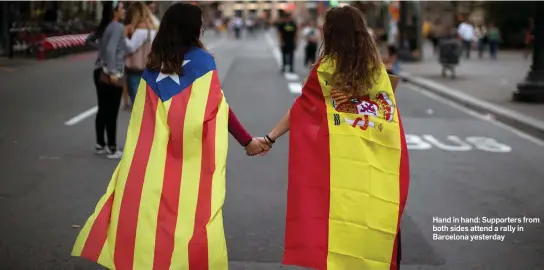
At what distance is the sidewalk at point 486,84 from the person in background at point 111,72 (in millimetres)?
6247

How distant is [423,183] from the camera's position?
25.4 feet

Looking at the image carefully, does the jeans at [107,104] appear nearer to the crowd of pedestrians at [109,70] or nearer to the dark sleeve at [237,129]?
the crowd of pedestrians at [109,70]

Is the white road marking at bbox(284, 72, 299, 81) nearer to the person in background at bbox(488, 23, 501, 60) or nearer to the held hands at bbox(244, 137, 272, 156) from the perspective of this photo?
the person in background at bbox(488, 23, 501, 60)

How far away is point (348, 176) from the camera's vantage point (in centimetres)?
393

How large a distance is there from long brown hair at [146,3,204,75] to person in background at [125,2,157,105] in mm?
5707

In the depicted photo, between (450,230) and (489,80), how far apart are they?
15.5 m

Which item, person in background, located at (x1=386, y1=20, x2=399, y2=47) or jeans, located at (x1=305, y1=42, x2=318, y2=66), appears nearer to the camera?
jeans, located at (x1=305, y1=42, x2=318, y2=66)

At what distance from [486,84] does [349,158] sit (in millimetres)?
16328

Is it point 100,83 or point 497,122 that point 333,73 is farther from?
point 497,122

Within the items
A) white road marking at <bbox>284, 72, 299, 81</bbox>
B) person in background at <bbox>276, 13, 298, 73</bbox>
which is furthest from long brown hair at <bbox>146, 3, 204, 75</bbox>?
person in background at <bbox>276, 13, 298, 73</bbox>

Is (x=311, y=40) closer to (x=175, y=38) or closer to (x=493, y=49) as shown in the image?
(x=493, y=49)

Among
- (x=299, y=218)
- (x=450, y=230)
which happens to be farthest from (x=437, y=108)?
(x=299, y=218)

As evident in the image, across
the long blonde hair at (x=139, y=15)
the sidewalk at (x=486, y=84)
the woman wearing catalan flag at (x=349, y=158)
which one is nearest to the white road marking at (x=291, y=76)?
the sidewalk at (x=486, y=84)

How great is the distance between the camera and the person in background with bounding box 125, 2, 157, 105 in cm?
962
